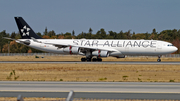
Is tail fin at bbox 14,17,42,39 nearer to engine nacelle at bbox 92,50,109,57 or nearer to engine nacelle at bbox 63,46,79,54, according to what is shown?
engine nacelle at bbox 63,46,79,54

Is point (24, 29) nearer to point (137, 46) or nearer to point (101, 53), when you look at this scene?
point (101, 53)

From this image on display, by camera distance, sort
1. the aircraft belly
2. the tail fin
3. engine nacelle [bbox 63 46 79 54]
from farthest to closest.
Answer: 1. the tail fin
2. engine nacelle [bbox 63 46 79 54]
3. the aircraft belly

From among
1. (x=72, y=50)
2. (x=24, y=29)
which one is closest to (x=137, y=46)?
(x=72, y=50)

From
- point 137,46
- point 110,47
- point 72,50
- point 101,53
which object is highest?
point 137,46

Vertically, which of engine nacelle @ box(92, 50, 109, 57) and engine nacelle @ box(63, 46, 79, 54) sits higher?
engine nacelle @ box(63, 46, 79, 54)

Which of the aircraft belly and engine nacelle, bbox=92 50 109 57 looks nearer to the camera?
engine nacelle, bbox=92 50 109 57

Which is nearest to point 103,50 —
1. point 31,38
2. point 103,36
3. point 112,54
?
point 112,54

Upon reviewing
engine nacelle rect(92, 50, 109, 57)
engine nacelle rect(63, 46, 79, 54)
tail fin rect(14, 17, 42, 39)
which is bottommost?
engine nacelle rect(92, 50, 109, 57)

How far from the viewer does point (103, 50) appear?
163 feet

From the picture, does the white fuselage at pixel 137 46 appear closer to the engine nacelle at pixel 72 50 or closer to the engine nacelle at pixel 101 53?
the engine nacelle at pixel 101 53

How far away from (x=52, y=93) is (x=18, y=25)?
42.5 metres

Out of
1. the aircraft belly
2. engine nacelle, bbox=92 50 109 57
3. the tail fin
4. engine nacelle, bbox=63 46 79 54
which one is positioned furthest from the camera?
A: the tail fin

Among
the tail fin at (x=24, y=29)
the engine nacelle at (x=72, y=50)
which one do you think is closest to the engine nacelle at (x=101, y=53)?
the engine nacelle at (x=72, y=50)

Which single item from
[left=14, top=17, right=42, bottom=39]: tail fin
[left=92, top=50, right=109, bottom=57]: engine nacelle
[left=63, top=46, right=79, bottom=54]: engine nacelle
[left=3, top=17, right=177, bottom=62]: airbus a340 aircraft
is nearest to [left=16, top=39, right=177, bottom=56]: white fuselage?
[left=3, top=17, right=177, bottom=62]: airbus a340 aircraft
